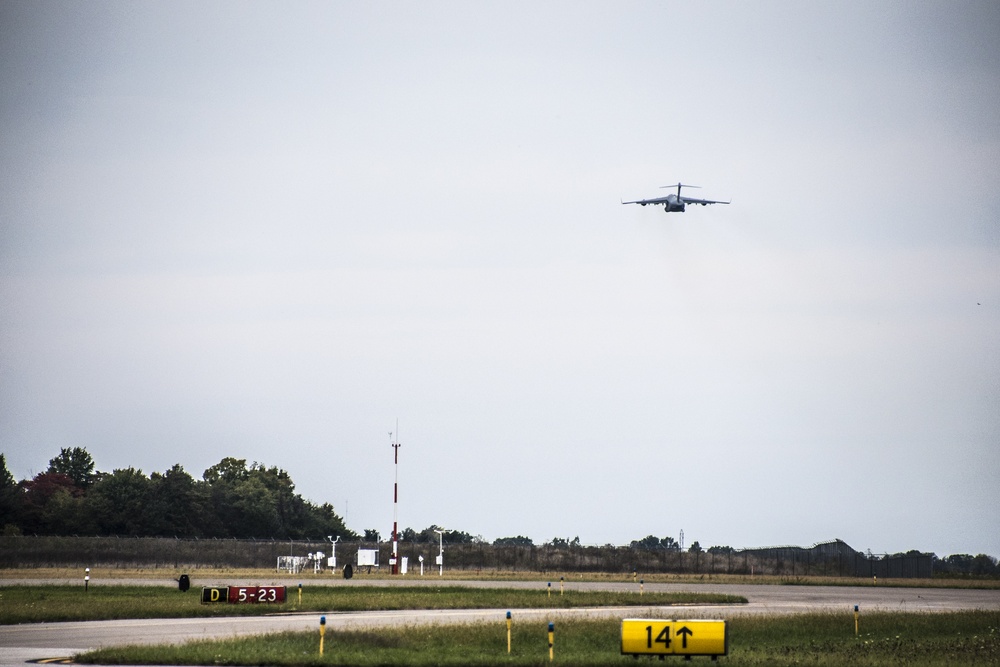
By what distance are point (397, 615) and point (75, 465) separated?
141 m

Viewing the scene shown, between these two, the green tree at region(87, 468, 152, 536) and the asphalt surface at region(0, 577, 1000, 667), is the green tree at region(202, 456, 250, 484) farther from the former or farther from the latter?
the asphalt surface at region(0, 577, 1000, 667)

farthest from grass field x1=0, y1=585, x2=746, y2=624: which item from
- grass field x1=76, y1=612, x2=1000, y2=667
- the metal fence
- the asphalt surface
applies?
the metal fence

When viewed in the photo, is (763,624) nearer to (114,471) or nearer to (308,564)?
(308,564)

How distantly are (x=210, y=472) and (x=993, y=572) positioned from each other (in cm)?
10374

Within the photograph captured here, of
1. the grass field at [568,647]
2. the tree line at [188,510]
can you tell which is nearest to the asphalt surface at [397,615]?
the grass field at [568,647]

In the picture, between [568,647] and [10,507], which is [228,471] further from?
[568,647]

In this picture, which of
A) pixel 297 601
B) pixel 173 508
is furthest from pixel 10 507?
pixel 297 601

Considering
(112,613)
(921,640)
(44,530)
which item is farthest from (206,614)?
(44,530)

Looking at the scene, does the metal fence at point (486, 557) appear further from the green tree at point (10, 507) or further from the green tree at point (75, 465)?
the green tree at point (75, 465)

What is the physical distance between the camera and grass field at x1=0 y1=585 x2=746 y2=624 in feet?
156

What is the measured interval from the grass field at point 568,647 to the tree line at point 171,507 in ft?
294

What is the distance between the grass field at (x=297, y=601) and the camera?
4756 cm

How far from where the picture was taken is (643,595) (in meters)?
64.7

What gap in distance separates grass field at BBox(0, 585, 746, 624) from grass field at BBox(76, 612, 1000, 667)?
12663mm
